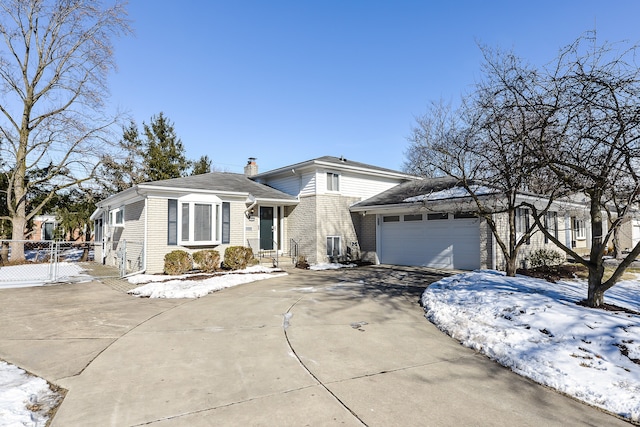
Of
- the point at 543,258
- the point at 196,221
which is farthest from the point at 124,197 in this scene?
the point at 543,258

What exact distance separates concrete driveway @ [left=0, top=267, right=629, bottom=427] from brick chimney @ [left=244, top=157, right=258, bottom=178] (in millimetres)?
13619

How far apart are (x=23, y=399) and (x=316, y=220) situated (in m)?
12.9

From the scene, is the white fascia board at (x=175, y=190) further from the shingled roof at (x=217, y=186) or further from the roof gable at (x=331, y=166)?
the roof gable at (x=331, y=166)

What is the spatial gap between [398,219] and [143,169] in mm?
17005

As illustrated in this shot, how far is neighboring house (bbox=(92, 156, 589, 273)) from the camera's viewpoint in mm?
12750

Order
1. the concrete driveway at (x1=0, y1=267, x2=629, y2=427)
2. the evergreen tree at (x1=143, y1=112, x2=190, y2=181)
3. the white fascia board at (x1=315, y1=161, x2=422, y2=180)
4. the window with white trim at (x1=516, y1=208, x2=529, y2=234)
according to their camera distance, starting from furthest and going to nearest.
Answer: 1. the evergreen tree at (x1=143, y1=112, x2=190, y2=181)
2. the white fascia board at (x1=315, y1=161, x2=422, y2=180)
3. the window with white trim at (x1=516, y1=208, x2=529, y2=234)
4. the concrete driveway at (x1=0, y1=267, x2=629, y2=427)

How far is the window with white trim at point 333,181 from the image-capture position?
54.5 feet

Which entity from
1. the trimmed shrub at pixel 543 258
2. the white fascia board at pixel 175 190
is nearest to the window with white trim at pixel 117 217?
the white fascia board at pixel 175 190

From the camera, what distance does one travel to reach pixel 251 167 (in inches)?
819

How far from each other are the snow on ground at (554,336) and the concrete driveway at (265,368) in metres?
0.26

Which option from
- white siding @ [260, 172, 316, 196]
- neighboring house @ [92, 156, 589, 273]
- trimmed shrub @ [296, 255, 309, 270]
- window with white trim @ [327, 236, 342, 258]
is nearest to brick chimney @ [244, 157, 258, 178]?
neighboring house @ [92, 156, 589, 273]

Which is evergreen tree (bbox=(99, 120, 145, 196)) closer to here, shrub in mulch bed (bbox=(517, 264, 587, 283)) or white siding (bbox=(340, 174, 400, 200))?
white siding (bbox=(340, 174, 400, 200))

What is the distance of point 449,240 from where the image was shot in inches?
551

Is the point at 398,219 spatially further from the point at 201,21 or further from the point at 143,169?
the point at 143,169
